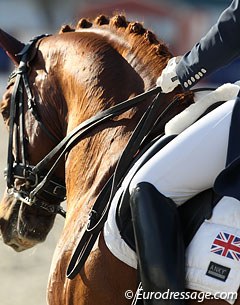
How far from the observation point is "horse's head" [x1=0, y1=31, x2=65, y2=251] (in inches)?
142

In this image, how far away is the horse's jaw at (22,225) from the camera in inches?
147

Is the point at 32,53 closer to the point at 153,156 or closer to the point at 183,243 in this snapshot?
the point at 153,156

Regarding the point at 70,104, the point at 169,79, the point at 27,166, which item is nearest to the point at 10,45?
the point at 70,104

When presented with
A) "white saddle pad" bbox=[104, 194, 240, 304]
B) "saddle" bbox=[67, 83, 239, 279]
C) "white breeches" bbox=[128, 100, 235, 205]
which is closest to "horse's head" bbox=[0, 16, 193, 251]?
"saddle" bbox=[67, 83, 239, 279]

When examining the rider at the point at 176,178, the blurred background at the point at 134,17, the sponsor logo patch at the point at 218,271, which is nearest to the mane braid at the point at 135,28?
→ the rider at the point at 176,178

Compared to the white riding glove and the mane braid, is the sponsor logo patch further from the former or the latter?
the mane braid

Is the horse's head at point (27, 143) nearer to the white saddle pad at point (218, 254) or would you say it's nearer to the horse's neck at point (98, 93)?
the horse's neck at point (98, 93)

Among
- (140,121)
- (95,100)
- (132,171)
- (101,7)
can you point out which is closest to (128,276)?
(132,171)

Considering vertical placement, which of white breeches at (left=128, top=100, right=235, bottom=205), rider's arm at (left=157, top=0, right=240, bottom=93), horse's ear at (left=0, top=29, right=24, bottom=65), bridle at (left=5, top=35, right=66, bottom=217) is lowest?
bridle at (left=5, top=35, right=66, bottom=217)

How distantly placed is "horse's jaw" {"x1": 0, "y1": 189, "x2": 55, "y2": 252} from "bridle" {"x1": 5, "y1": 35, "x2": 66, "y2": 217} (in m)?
0.06

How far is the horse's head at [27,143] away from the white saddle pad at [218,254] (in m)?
1.11

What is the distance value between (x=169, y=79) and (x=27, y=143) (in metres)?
0.94

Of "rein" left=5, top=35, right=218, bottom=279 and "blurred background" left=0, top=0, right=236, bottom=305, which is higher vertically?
"rein" left=5, top=35, right=218, bottom=279

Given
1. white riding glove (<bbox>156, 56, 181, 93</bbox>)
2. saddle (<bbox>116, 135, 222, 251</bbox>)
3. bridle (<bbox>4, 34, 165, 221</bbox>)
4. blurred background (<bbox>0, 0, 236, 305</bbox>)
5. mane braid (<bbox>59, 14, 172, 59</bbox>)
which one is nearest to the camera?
saddle (<bbox>116, 135, 222, 251</bbox>)
